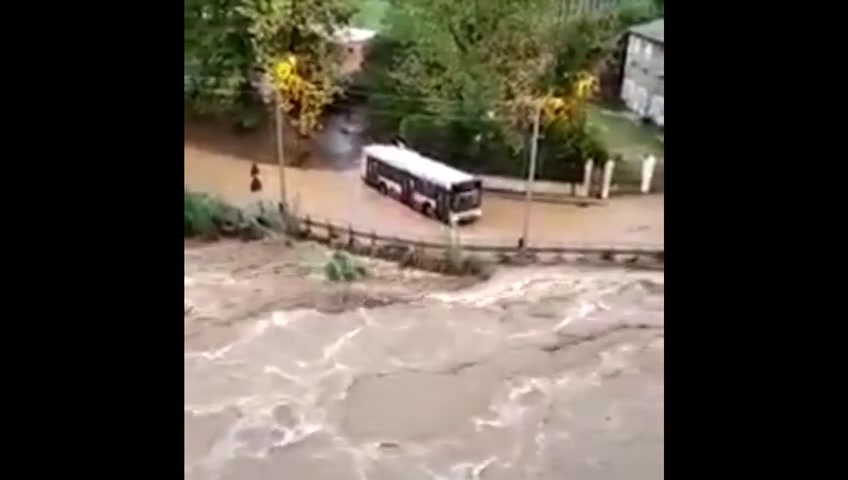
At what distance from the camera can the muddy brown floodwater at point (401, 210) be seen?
149cm

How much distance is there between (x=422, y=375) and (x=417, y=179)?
0.81ft

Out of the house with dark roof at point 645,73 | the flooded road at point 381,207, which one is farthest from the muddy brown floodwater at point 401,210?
the house with dark roof at point 645,73

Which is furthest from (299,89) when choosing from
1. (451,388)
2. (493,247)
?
(451,388)

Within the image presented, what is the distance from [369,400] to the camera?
57.9 inches

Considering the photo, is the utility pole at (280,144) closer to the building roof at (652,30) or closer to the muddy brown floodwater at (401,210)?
the muddy brown floodwater at (401,210)

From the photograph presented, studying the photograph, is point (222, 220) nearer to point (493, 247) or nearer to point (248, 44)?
Answer: point (248, 44)

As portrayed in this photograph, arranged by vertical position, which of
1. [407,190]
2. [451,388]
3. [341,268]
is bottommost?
[451,388]

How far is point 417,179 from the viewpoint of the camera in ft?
4.87

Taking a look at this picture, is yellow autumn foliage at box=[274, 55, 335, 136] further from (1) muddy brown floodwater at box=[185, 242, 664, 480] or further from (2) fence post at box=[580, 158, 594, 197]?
(2) fence post at box=[580, 158, 594, 197]

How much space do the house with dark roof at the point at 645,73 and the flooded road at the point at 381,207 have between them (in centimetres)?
11
